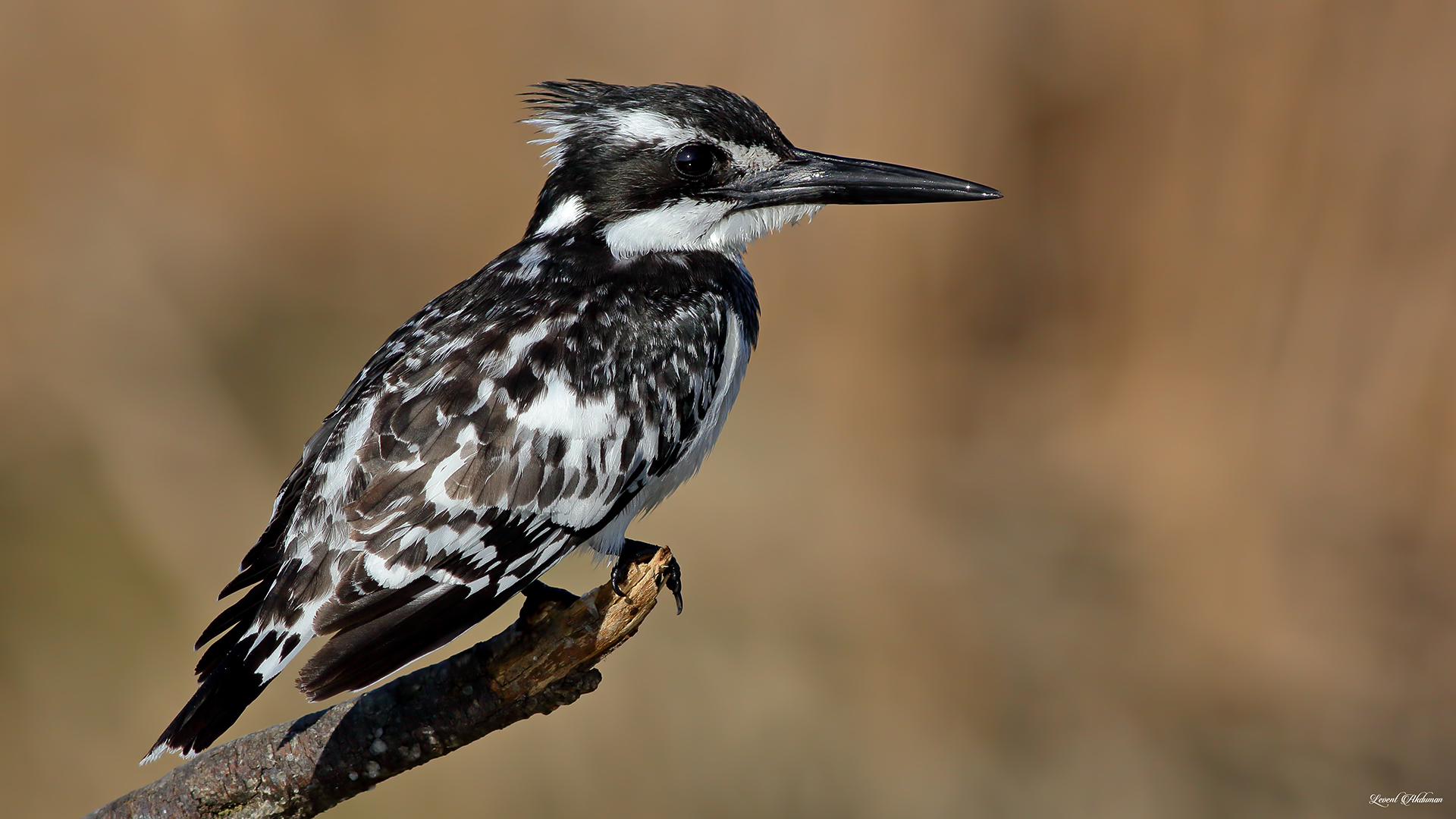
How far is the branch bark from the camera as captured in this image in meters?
2.14

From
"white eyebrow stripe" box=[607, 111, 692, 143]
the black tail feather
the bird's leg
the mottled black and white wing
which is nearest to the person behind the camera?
the black tail feather

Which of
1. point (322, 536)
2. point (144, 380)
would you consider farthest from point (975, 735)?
point (144, 380)

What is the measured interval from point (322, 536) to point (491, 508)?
0.35m

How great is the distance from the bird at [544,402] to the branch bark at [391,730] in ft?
0.46

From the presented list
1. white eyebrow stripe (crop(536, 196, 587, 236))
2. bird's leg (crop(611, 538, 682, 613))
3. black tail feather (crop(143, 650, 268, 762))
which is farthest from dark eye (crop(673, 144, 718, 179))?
black tail feather (crop(143, 650, 268, 762))

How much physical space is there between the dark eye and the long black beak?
0.08 meters

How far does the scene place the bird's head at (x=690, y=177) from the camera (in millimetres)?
2604

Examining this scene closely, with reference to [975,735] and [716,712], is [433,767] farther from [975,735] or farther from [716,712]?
[975,735]

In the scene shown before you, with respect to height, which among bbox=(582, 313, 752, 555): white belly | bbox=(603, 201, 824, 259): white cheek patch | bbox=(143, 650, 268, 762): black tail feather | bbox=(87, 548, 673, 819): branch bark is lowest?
bbox=(87, 548, 673, 819): branch bark

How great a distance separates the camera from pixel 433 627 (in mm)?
2068

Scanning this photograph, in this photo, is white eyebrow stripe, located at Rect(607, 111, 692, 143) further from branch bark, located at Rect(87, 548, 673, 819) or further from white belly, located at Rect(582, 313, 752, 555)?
branch bark, located at Rect(87, 548, 673, 819)

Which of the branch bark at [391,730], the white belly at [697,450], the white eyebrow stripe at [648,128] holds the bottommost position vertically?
the branch bark at [391,730]

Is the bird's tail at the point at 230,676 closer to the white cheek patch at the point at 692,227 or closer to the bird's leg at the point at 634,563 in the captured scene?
the bird's leg at the point at 634,563

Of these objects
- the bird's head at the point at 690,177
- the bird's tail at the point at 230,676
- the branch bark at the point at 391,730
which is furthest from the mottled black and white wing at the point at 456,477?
the bird's head at the point at 690,177
